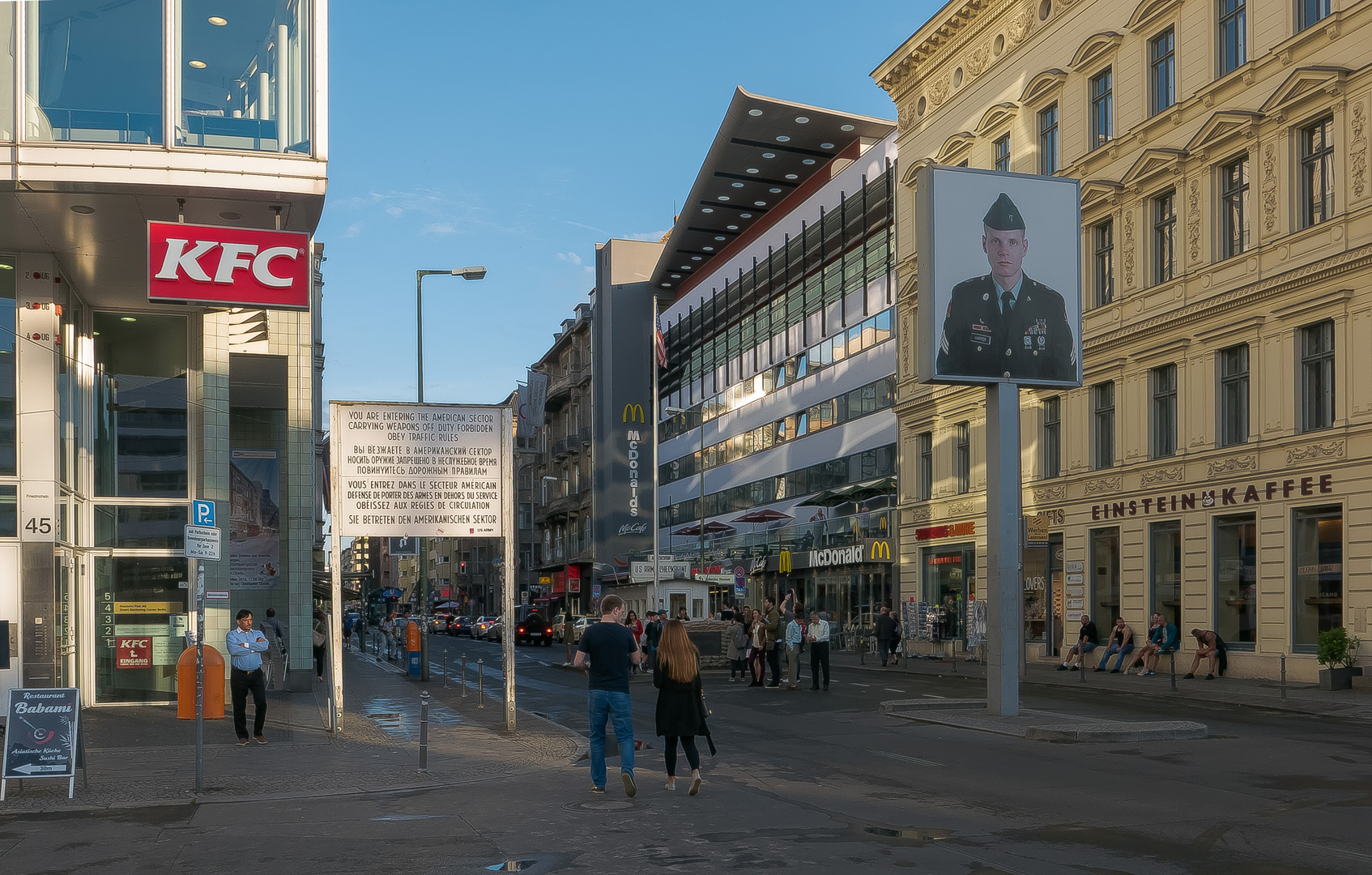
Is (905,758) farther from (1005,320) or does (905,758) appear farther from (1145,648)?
(1145,648)

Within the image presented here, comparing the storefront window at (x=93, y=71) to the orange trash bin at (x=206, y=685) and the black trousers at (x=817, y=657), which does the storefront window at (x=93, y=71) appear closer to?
the orange trash bin at (x=206, y=685)

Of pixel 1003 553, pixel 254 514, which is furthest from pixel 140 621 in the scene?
pixel 1003 553

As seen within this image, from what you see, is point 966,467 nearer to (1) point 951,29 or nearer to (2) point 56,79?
(1) point 951,29

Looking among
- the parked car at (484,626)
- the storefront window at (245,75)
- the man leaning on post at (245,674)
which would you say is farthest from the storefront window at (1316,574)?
the parked car at (484,626)

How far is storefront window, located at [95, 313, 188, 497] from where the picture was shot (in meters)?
22.9

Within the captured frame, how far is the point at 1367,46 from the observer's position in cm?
2617

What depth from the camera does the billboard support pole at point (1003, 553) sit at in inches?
766

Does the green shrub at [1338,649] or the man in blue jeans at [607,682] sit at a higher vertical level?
the man in blue jeans at [607,682]

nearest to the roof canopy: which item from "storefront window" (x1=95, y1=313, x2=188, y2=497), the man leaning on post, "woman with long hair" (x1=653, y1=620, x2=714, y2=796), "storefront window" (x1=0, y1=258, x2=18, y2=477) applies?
"storefront window" (x1=95, y1=313, x2=188, y2=497)

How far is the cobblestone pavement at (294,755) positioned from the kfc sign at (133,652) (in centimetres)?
77

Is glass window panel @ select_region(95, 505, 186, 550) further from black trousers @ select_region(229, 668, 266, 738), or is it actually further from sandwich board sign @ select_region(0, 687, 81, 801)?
sandwich board sign @ select_region(0, 687, 81, 801)

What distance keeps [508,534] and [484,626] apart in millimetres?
60308

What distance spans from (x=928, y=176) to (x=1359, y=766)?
35.3 feet

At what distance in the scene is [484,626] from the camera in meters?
77.6
